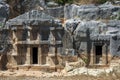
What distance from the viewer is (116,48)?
2831cm

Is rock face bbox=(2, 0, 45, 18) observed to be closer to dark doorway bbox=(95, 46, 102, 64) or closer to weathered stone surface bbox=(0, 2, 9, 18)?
weathered stone surface bbox=(0, 2, 9, 18)

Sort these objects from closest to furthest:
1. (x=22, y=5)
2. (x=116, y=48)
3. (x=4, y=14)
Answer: (x=116, y=48), (x=4, y=14), (x=22, y=5)

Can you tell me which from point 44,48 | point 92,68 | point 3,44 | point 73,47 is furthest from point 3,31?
point 92,68

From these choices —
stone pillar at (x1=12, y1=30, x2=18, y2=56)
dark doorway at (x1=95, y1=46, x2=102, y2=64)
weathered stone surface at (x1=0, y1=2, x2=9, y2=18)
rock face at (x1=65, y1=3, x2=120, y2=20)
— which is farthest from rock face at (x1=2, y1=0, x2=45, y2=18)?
dark doorway at (x1=95, y1=46, x2=102, y2=64)

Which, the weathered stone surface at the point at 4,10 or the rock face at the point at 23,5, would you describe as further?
the rock face at the point at 23,5

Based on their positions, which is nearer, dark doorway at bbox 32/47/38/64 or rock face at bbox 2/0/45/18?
dark doorway at bbox 32/47/38/64

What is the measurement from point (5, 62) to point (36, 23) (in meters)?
3.80

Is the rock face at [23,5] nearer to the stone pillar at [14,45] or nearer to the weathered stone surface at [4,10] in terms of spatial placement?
the weathered stone surface at [4,10]

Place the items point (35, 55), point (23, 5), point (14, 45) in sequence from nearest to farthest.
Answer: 1. point (14, 45)
2. point (35, 55)
3. point (23, 5)

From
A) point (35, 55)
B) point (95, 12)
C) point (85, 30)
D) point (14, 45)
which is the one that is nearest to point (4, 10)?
point (14, 45)

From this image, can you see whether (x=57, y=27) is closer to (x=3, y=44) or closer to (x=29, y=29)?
(x=29, y=29)

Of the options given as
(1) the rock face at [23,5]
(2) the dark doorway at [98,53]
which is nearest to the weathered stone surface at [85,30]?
(2) the dark doorway at [98,53]

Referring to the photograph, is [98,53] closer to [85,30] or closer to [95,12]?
[85,30]

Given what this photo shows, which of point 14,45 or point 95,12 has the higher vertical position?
point 95,12
